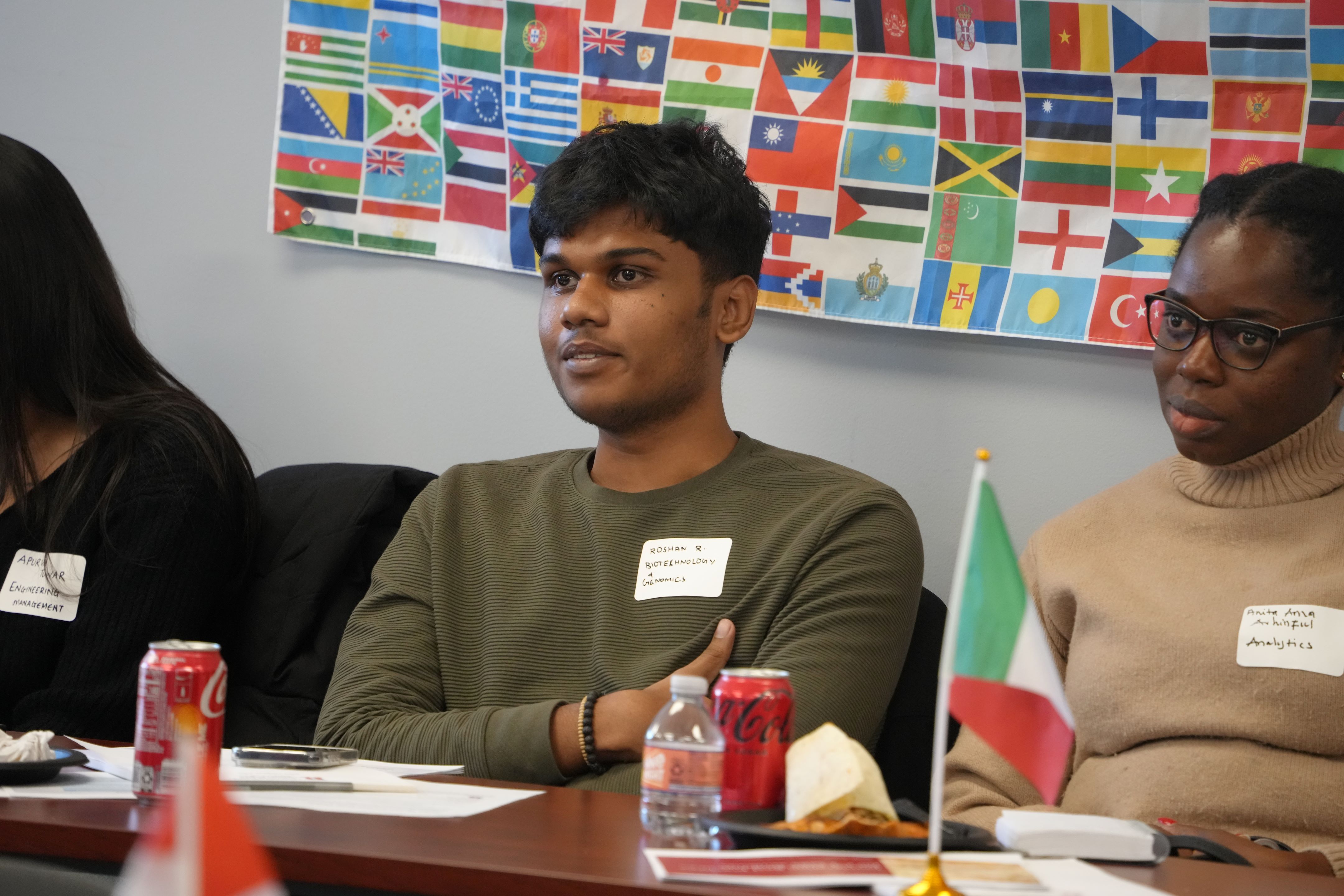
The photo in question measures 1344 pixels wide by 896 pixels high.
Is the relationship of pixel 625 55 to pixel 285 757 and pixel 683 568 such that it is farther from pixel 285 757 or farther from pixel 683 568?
pixel 285 757

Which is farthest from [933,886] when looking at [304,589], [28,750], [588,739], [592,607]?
[304,589]

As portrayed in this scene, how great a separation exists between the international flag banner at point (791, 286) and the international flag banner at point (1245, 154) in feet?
2.16

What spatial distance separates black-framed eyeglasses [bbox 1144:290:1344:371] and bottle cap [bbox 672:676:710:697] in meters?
0.93

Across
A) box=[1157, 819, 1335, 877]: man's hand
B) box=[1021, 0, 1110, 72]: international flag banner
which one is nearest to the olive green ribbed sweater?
box=[1157, 819, 1335, 877]: man's hand

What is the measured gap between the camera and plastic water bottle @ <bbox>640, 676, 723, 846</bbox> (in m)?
1.04

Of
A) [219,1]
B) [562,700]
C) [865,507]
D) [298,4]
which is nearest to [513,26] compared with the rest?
[298,4]

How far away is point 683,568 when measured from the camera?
1.76m

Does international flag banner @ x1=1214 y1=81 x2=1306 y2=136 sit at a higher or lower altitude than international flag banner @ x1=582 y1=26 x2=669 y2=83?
lower

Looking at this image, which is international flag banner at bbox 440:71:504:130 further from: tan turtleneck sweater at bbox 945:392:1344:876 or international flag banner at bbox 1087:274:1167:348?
tan turtleneck sweater at bbox 945:392:1344:876

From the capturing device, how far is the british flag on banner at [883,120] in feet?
6.73

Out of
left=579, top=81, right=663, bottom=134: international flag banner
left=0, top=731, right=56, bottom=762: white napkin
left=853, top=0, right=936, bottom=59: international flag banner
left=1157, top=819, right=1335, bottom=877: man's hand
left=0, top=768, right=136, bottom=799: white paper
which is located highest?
left=853, top=0, right=936, bottom=59: international flag banner

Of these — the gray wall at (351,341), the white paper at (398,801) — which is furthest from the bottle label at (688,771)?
the gray wall at (351,341)

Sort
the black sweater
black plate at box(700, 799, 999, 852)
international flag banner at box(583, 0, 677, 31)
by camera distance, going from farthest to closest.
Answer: international flag banner at box(583, 0, 677, 31), the black sweater, black plate at box(700, 799, 999, 852)

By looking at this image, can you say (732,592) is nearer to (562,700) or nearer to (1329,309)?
(562,700)
